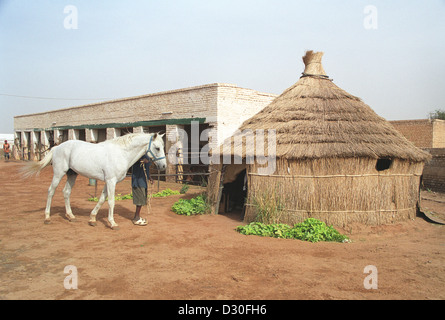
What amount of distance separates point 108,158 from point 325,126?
5.36 m

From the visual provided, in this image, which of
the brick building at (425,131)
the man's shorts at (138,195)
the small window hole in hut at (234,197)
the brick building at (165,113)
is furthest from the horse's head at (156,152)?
the brick building at (425,131)

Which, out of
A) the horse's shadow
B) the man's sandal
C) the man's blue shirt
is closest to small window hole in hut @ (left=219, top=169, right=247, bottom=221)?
the man's sandal

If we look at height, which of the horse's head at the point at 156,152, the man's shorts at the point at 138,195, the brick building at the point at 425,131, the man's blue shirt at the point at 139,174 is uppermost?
the brick building at the point at 425,131

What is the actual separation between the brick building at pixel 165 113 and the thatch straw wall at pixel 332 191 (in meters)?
7.22

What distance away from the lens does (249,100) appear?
15680 mm

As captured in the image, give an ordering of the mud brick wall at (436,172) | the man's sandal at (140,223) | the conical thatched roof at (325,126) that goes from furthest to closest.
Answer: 1. the mud brick wall at (436,172)
2. the man's sandal at (140,223)
3. the conical thatched roof at (325,126)

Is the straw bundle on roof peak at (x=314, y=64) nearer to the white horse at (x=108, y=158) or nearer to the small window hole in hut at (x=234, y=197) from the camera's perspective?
the small window hole in hut at (x=234, y=197)

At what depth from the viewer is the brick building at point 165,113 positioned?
14727 millimetres

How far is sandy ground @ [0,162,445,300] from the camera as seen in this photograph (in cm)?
420

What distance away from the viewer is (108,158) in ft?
23.6

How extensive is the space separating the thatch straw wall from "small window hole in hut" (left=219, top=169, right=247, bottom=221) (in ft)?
5.70

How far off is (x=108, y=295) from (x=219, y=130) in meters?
11.1

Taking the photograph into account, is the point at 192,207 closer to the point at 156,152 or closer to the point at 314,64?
the point at 156,152
